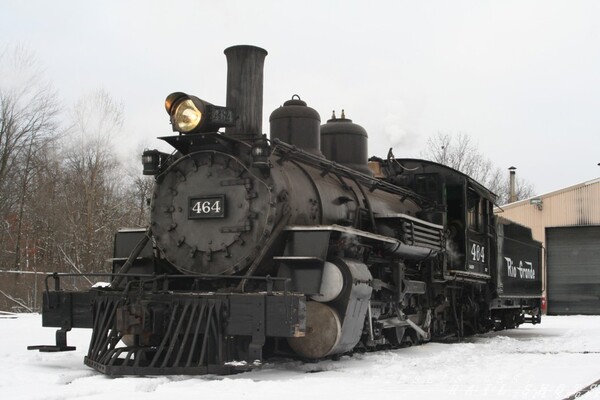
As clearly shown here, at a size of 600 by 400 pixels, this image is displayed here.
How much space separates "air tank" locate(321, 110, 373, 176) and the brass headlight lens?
3394mm

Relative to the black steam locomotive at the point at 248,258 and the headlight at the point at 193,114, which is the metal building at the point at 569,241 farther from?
the headlight at the point at 193,114

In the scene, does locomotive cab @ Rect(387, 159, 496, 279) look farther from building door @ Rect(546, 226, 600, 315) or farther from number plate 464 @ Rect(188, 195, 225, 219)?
building door @ Rect(546, 226, 600, 315)

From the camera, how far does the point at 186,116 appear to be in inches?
294

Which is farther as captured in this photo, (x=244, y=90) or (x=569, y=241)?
(x=569, y=241)

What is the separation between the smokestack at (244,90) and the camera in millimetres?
7727

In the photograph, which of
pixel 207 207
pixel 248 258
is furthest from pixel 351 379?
pixel 207 207

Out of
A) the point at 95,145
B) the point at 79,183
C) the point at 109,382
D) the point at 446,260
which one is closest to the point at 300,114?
the point at 446,260

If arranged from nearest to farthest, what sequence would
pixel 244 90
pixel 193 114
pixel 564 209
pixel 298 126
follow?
pixel 193 114, pixel 244 90, pixel 298 126, pixel 564 209

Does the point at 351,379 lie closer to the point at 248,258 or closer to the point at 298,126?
the point at 248,258

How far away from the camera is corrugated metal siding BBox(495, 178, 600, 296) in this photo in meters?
23.5

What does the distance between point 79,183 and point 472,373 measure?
81.4 feet

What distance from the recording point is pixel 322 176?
8.54 metres

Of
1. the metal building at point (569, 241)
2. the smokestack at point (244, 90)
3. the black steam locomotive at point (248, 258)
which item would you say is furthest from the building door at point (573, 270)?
the smokestack at point (244, 90)

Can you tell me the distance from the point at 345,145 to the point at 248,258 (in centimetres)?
384
